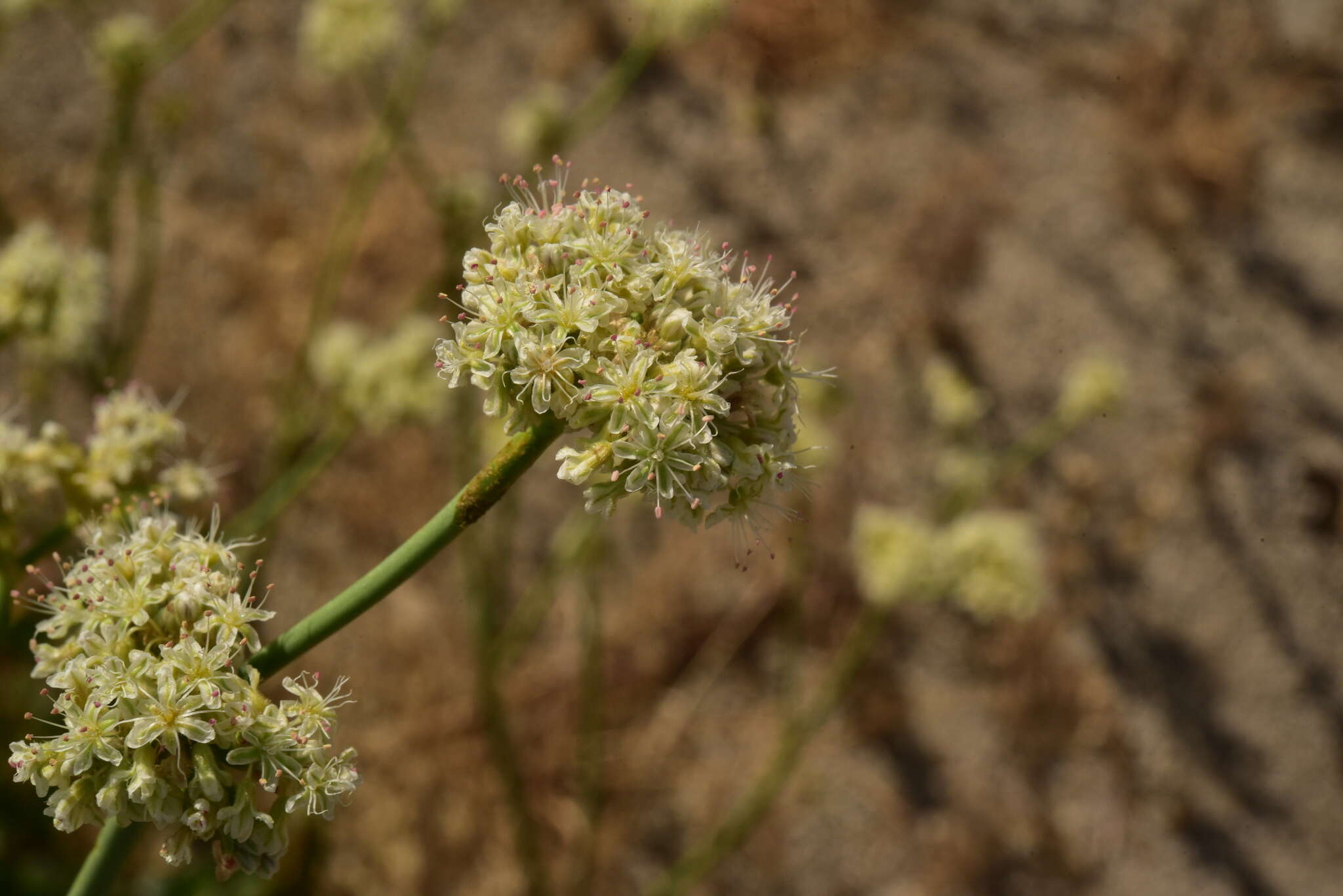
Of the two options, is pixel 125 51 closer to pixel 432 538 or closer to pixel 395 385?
pixel 395 385

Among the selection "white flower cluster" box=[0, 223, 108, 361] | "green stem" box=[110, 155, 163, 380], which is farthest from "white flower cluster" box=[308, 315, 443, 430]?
"white flower cluster" box=[0, 223, 108, 361]

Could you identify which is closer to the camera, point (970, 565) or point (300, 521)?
point (970, 565)

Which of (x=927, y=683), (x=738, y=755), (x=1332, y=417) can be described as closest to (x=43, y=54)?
(x=738, y=755)

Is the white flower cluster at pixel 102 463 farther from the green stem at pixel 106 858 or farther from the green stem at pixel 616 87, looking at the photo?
the green stem at pixel 616 87

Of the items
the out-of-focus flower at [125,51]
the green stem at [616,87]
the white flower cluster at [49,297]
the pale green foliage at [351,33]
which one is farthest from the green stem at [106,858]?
the pale green foliage at [351,33]

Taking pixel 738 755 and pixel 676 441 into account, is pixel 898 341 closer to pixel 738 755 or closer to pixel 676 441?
pixel 738 755

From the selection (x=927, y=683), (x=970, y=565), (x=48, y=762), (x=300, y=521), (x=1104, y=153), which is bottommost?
(x=48, y=762)

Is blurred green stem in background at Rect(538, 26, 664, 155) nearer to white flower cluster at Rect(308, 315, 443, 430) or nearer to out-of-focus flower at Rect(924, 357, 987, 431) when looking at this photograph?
white flower cluster at Rect(308, 315, 443, 430)

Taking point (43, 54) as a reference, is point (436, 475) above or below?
below
